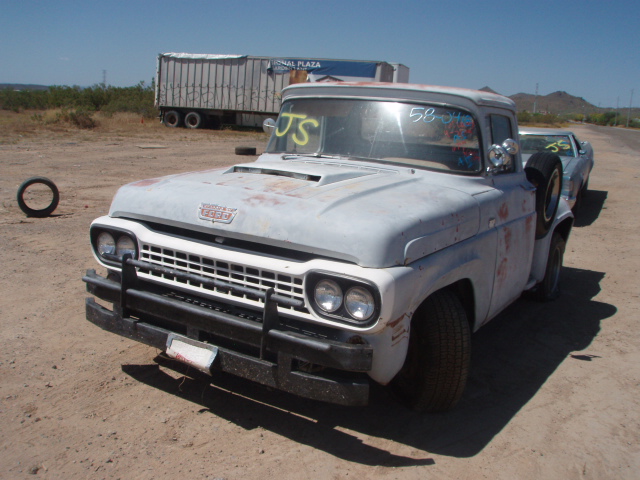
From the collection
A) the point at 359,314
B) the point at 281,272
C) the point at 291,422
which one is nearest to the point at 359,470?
the point at 291,422

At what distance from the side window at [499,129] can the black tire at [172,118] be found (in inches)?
1000

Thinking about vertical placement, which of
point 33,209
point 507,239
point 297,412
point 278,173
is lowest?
point 297,412

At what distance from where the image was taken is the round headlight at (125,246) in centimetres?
328

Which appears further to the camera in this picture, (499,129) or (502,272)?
(499,129)

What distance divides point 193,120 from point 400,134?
2531 centimetres

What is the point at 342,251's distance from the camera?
263 centimetres

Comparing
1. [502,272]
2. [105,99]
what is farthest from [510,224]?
[105,99]

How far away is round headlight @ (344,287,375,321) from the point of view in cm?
256

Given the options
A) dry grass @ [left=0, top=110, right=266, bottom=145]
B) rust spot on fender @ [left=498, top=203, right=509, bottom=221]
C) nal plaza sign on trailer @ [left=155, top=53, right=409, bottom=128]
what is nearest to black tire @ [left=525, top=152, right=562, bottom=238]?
rust spot on fender @ [left=498, top=203, right=509, bottom=221]

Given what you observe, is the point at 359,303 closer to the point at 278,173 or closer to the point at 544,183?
the point at 278,173

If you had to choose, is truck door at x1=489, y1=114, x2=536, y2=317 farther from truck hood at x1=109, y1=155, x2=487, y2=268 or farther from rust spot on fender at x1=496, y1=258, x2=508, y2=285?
truck hood at x1=109, y1=155, x2=487, y2=268

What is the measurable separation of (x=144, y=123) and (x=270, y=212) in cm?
2790

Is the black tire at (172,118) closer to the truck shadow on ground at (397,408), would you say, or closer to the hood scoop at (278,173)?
the hood scoop at (278,173)

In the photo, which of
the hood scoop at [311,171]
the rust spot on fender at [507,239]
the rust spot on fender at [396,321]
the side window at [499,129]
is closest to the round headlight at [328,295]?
the rust spot on fender at [396,321]
